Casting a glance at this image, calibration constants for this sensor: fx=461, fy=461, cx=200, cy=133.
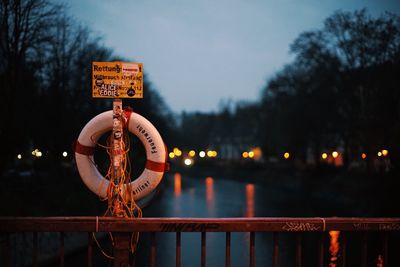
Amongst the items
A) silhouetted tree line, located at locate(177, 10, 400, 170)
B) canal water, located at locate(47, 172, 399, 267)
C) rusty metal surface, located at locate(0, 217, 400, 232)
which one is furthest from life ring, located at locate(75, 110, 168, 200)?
silhouetted tree line, located at locate(177, 10, 400, 170)

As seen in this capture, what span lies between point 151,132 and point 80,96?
23339mm

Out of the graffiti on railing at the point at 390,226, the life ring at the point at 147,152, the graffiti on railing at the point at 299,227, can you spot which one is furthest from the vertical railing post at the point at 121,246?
the graffiti on railing at the point at 390,226

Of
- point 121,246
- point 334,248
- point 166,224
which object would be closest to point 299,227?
point 166,224

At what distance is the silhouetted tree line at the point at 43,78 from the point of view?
16.8 meters

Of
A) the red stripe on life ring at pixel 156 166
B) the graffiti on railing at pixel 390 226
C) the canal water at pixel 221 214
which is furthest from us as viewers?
the canal water at pixel 221 214

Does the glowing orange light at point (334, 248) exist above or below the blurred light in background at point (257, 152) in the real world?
below

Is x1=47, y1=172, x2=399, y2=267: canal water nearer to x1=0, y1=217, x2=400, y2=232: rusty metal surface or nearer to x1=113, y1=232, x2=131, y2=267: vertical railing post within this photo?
x1=0, y1=217, x2=400, y2=232: rusty metal surface

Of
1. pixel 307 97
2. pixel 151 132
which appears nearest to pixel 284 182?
pixel 307 97

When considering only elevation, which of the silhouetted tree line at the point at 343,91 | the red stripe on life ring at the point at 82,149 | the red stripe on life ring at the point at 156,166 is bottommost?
the red stripe on life ring at the point at 156,166

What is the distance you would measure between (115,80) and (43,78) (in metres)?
22.6

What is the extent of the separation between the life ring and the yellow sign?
305 mm

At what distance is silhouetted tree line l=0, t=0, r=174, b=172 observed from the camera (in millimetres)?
16750

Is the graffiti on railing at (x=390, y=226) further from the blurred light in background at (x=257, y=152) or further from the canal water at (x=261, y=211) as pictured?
the blurred light in background at (x=257, y=152)

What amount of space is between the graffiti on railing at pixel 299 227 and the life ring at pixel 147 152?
142cm
